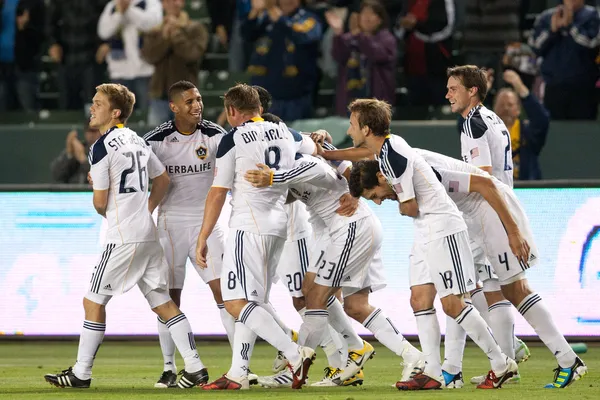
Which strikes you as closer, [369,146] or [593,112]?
[369,146]

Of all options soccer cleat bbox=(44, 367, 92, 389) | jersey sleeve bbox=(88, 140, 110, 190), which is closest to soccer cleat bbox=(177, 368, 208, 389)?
soccer cleat bbox=(44, 367, 92, 389)

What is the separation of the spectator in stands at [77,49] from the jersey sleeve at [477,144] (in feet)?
25.9

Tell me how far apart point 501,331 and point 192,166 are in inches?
106

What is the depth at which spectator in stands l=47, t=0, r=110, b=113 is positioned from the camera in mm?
15703

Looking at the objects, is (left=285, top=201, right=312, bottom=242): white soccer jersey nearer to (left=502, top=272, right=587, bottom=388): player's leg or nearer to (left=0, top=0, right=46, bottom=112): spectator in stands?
(left=502, top=272, right=587, bottom=388): player's leg

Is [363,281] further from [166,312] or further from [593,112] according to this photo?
[593,112]

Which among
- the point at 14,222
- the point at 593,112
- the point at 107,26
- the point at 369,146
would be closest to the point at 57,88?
the point at 107,26

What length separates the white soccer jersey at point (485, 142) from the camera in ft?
28.3

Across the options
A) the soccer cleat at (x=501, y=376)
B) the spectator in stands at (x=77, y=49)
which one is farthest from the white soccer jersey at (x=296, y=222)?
the spectator in stands at (x=77, y=49)

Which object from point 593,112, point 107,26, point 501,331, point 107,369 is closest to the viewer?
point 501,331

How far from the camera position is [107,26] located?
15.0 metres

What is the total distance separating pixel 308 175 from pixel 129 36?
7547mm

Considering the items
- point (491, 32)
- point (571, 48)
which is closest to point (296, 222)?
point (571, 48)

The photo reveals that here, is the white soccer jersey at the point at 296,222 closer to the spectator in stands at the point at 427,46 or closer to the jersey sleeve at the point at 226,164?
the jersey sleeve at the point at 226,164
